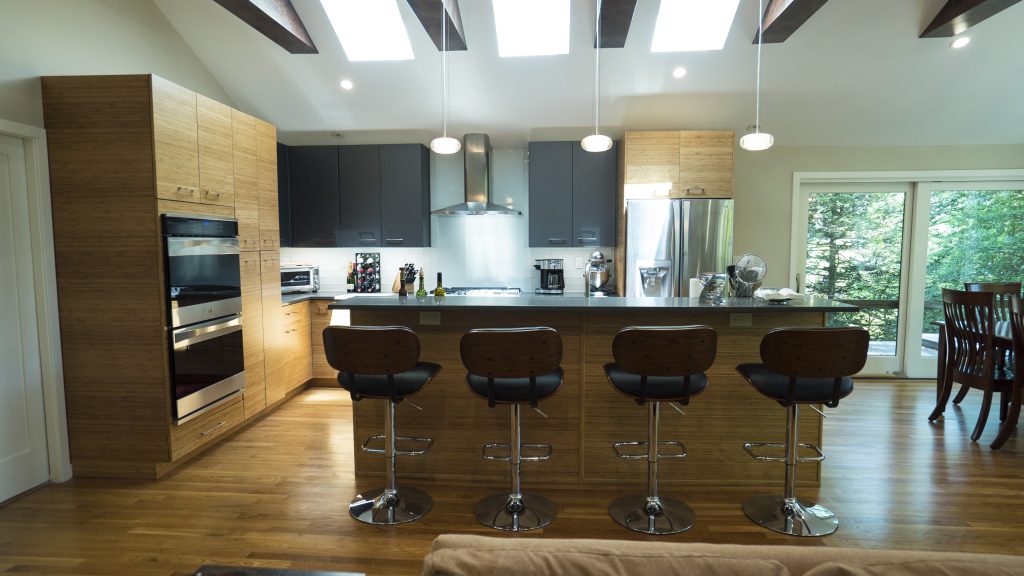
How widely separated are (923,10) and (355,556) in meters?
5.09

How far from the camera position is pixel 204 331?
332 cm

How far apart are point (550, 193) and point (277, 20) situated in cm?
267

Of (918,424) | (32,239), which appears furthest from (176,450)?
(918,424)

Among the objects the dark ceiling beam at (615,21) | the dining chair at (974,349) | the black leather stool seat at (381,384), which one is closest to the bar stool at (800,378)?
the black leather stool seat at (381,384)

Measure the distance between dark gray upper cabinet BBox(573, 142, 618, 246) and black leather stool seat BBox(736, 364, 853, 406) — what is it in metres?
2.69

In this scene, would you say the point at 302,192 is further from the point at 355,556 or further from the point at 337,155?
the point at 355,556

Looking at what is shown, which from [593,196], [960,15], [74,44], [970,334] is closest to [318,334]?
[74,44]

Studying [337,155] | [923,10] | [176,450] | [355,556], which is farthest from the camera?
[337,155]

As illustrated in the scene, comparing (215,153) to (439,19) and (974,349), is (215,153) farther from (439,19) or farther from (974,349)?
(974,349)

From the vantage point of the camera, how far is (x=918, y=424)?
3.98 metres

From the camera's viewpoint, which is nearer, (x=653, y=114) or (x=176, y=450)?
(x=176, y=450)

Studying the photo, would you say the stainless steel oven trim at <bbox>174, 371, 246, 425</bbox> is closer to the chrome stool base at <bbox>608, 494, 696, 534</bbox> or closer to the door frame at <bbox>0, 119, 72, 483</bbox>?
the door frame at <bbox>0, 119, 72, 483</bbox>

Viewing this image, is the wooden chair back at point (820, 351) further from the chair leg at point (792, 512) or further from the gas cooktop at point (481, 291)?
the gas cooktop at point (481, 291)

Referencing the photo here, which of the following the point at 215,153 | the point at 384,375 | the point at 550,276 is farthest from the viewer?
the point at 550,276
